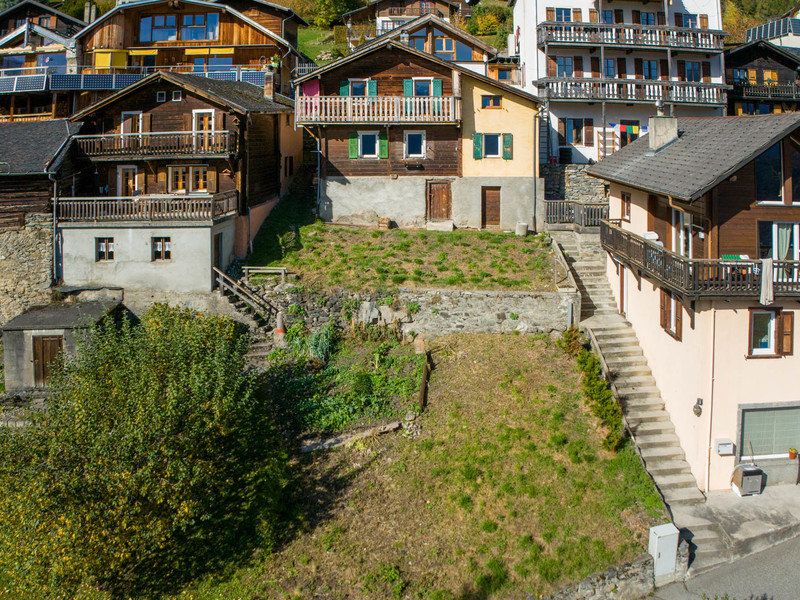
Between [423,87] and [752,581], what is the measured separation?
23287 millimetres

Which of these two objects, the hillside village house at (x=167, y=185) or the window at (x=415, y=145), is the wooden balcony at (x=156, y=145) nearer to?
the hillside village house at (x=167, y=185)

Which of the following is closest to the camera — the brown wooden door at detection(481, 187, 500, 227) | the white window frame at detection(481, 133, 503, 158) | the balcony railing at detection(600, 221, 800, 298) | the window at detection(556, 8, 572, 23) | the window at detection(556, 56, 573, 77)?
the balcony railing at detection(600, 221, 800, 298)

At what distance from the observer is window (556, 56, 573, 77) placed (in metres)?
38.4

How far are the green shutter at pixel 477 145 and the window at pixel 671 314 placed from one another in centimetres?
1307

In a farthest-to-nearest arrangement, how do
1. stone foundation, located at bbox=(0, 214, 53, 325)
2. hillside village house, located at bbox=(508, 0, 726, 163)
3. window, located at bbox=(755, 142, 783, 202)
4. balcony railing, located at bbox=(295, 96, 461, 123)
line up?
hillside village house, located at bbox=(508, 0, 726, 163) → balcony railing, located at bbox=(295, 96, 461, 123) → stone foundation, located at bbox=(0, 214, 53, 325) → window, located at bbox=(755, 142, 783, 202)

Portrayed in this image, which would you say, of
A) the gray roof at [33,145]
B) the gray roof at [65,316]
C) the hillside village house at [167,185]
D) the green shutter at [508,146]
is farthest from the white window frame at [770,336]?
the gray roof at [33,145]

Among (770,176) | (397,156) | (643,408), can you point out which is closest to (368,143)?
(397,156)

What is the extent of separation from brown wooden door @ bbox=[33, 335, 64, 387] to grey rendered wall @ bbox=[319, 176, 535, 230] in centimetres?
1253

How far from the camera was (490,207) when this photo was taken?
32906 mm

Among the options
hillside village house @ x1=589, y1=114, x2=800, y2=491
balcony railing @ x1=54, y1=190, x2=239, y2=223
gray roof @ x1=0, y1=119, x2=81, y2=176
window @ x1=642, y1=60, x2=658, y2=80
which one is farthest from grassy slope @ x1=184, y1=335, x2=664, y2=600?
window @ x1=642, y1=60, x2=658, y2=80

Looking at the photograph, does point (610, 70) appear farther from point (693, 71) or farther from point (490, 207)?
point (490, 207)

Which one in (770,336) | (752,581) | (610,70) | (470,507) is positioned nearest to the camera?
(752,581)

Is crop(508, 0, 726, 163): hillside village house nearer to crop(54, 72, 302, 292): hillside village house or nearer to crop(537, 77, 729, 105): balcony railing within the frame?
crop(537, 77, 729, 105): balcony railing

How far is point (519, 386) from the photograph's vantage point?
22.1m
